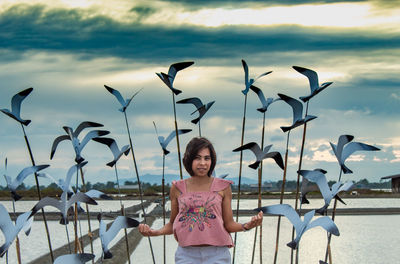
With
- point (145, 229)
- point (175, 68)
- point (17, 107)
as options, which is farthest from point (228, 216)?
point (17, 107)

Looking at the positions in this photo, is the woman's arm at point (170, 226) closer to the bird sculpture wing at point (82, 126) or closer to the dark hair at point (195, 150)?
the dark hair at point (195, 150)

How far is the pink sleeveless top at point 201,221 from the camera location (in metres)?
2.38

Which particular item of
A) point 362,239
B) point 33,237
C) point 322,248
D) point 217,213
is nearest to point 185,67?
point 217,213

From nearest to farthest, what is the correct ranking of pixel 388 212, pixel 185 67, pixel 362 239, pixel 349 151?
pixel 349 151 < pixel 185 67 < pixel 362 239 < pixel 388 212

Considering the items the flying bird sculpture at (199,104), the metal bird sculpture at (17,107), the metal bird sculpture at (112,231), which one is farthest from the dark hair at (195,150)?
the metal bird sculpture at (17,107)

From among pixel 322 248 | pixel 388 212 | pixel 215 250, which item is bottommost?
pixel 388 212

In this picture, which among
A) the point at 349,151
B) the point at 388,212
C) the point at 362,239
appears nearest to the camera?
the point at 349,151

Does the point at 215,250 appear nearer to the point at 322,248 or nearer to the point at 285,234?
the point at 322,248

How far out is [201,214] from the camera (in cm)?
242

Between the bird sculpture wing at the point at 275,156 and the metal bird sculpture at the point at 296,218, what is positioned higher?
the bird sculpture wing at the point at 275,156

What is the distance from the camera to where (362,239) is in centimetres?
1015

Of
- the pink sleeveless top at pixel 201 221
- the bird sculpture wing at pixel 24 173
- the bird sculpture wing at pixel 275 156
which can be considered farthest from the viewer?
the bird sculpture wing at pixel 275 156

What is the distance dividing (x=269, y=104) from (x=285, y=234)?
8.03 metres

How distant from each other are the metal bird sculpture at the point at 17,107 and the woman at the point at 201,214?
0.89 metres
